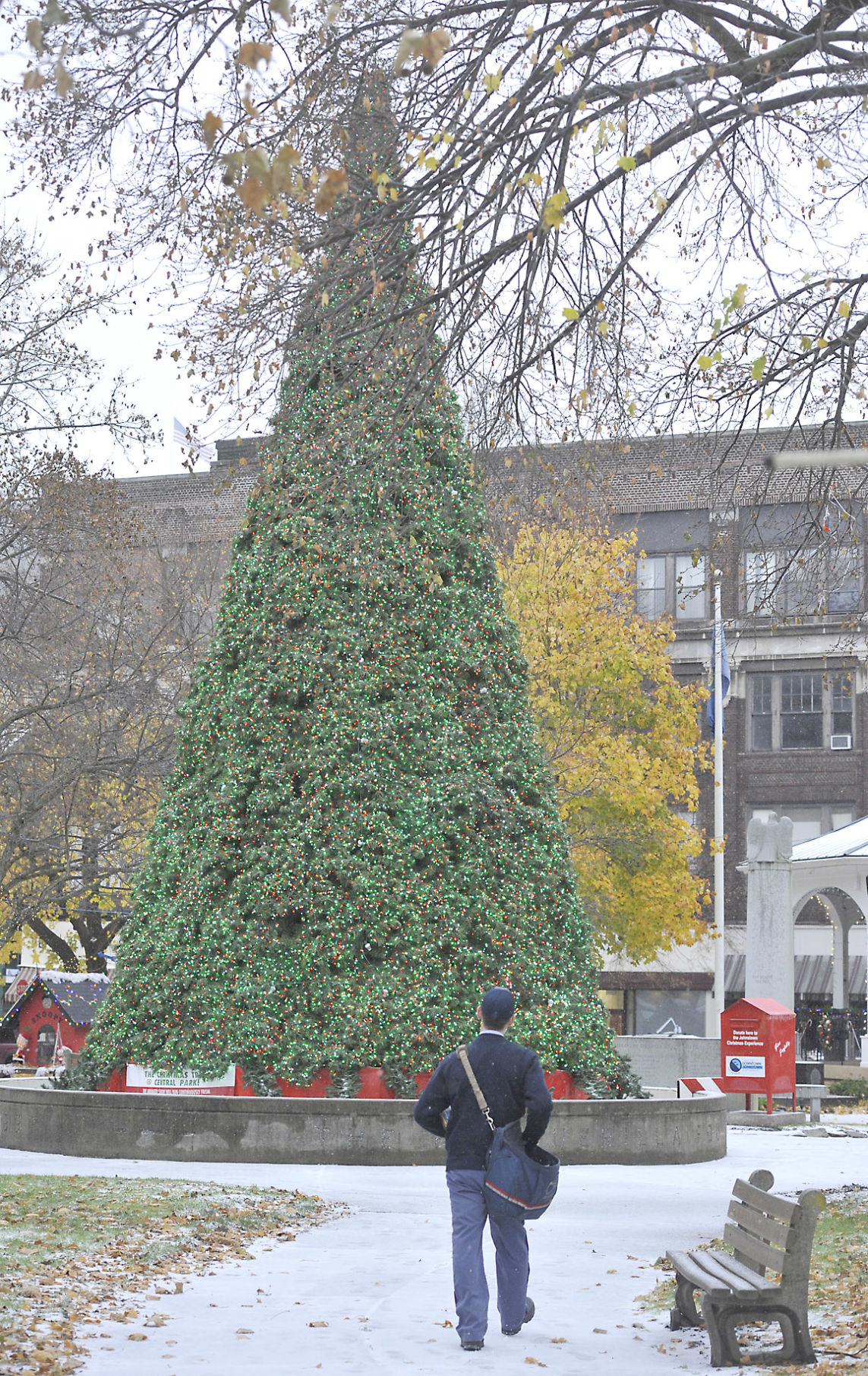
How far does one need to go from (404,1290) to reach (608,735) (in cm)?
2465

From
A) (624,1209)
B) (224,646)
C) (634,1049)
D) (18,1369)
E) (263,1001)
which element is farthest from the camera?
(634,1049)

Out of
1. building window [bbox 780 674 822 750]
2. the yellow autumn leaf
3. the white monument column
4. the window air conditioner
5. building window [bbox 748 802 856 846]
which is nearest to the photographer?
A: the yellow autumn leaf

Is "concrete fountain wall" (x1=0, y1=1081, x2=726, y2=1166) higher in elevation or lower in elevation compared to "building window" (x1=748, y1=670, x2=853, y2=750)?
lower

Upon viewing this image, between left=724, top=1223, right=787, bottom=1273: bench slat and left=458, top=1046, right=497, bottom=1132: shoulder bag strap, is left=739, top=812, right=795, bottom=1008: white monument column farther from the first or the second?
left=458, top=1046, right=497, bottom=1132: shoulder bag strap

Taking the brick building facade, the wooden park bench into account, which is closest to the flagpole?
the brick building facade

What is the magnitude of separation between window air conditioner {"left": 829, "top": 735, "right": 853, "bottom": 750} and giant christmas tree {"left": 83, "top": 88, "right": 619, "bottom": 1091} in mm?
29320

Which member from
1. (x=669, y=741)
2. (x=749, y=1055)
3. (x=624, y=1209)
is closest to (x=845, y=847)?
(x=669, y=741)

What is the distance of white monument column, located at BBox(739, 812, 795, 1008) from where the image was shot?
26.6 metres

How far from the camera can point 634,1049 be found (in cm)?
2930

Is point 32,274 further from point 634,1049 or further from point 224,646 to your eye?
point 634,1049

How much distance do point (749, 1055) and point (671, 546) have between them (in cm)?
2671

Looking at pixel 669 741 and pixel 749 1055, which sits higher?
pixel 669 741

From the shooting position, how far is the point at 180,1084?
16500 mm

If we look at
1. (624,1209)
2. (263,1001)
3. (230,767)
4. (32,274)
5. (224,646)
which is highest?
(32,274)
